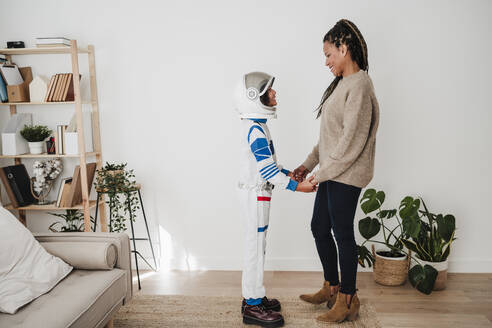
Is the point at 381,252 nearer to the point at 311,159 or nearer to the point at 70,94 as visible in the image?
the point at 311,159

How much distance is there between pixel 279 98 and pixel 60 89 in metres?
1.57

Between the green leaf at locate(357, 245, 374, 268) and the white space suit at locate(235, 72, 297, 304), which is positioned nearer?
the white space suit at locate(235, 72, 297, 304)

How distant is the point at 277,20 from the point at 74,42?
4.61 ft

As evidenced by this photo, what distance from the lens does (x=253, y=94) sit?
1773 millimetres

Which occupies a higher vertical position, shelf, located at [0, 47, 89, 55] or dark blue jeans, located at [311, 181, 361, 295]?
shelf, located at [0, 47, 89, 55]

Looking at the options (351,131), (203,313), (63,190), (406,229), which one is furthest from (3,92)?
(406,229)

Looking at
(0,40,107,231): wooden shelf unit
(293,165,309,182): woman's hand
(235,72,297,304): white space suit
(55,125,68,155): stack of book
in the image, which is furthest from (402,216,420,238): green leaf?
(55,125,68,155): stack of book

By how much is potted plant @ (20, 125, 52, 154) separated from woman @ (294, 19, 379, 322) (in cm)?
201

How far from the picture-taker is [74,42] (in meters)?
2.46

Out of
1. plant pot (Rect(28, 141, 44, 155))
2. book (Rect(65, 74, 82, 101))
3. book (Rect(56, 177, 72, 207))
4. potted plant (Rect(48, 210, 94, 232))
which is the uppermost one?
book (Rect(65, 74, 82, 101))

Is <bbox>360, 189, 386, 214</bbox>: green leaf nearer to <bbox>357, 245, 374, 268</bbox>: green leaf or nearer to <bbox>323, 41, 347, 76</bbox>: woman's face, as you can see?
<bbox>357, 245, 374, 268</bbox>: green leaf

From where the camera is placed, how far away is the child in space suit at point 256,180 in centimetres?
179

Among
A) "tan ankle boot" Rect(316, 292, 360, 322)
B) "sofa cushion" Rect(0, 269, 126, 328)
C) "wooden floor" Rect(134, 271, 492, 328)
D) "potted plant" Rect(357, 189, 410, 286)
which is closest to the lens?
"sofa cushion" Rect(0, 269, 126, 328)

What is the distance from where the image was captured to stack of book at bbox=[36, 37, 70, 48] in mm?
2502
